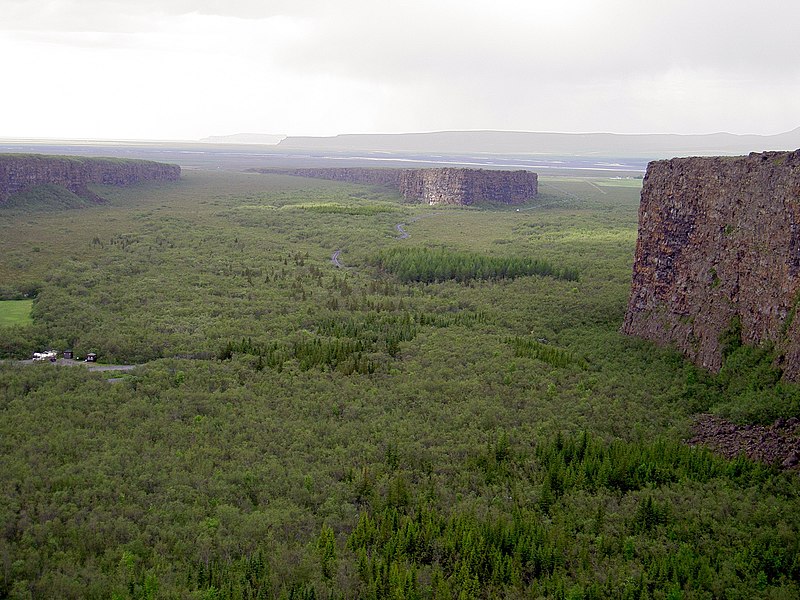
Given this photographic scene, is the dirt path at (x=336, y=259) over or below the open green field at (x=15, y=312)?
over

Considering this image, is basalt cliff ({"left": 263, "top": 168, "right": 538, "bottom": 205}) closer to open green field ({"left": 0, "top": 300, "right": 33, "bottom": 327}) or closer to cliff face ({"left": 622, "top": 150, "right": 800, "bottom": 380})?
cliff face ({"left": 622, "top": 150, "right": 800, "bottom": 380})

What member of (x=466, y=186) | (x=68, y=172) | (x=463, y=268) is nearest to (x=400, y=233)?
(x=463, y=268)

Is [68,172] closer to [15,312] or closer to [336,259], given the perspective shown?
[336,259]

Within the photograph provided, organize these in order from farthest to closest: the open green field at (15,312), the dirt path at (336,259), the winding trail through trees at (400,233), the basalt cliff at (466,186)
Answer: the basalt cliff at (466,186)
the winding trail through trees at (400,233)
the dirt path at (336,259)
the open green field at (15,312)

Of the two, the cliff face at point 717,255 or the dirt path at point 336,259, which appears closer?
the cliff face at point 717,255

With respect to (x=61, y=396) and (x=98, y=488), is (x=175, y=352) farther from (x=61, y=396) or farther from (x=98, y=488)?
(x=98, y=488)

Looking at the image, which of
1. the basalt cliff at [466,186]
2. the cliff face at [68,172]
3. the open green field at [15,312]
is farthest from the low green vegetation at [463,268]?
the basalt cliff at [466,186]

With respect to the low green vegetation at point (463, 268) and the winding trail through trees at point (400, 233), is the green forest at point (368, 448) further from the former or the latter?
the winding trail through trees at point (400, 233)
